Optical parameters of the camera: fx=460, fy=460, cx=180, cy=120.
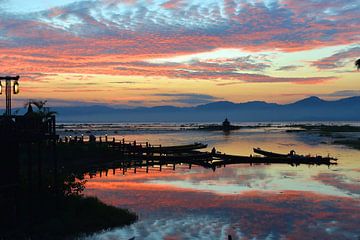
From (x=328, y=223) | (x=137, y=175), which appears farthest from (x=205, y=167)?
(x=328, y=223)

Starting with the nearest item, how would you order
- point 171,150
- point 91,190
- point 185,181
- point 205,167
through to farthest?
point 91,190
point 185,181
point 205,167
point 171,150

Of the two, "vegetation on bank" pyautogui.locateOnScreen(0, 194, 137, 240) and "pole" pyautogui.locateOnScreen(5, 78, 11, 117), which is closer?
"vegetation on bank" pyautogui.locateOnScreen(0, 194, 137, 240)

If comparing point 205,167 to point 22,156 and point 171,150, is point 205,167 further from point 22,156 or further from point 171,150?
point 22,156

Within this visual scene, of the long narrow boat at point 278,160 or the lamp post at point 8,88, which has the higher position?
the lamp post at point 8,88

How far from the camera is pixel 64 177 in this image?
74.8 feet

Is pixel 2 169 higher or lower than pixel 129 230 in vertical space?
higher

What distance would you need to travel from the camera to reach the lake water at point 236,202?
21.1 metres

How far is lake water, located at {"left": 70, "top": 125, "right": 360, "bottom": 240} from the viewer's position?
69.2 feet

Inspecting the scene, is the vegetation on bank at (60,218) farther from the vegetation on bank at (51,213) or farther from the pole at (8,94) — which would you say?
the pole at (8,94)

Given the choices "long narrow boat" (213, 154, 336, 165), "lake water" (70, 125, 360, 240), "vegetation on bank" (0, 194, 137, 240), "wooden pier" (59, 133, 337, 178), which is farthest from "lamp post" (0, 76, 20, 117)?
"long narrow boat" (213, 154, 336, 165)

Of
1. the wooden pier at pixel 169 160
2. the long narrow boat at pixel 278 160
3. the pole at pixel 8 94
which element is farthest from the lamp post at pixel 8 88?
the long narrow boat at pixel 278 160

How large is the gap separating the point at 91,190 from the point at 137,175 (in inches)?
392

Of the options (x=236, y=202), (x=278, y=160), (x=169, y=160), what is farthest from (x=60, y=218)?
(x=278, y=160)

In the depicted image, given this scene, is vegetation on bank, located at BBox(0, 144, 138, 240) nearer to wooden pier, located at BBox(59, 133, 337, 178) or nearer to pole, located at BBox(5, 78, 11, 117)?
pole, located at BBox(5, 78, 11, 117)
